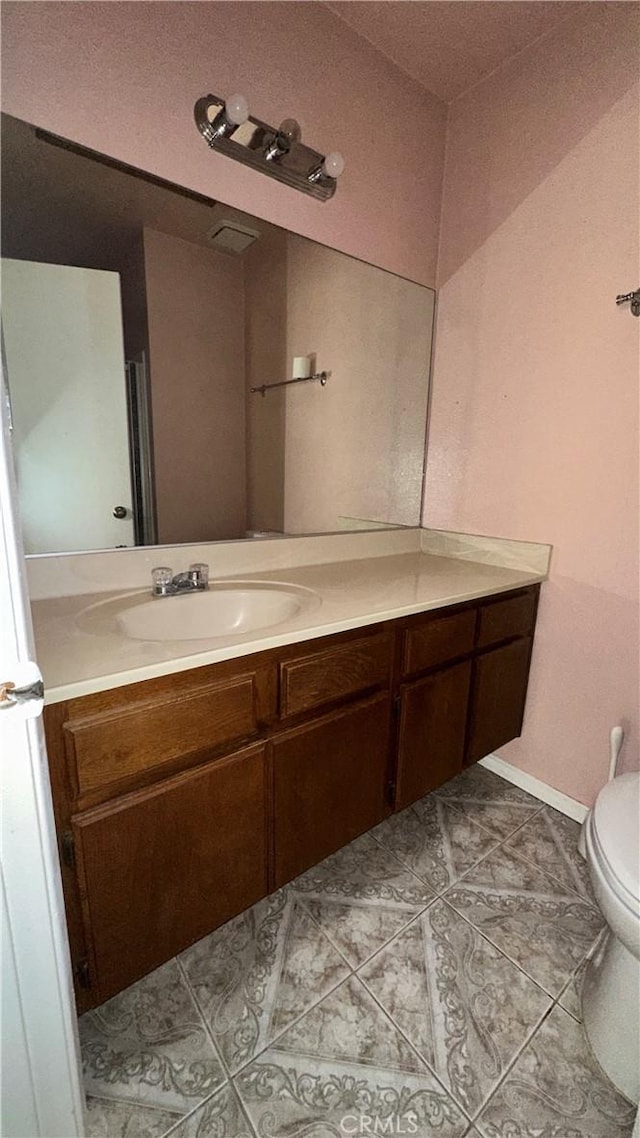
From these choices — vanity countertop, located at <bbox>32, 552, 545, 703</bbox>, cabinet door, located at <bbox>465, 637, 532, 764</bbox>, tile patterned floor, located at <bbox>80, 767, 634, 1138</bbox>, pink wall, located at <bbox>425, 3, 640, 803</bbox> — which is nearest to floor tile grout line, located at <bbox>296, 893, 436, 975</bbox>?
tile patterned floor, located at <bbox>80, 767, 634, 1138</bbox>

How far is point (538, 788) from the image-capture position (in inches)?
65.4

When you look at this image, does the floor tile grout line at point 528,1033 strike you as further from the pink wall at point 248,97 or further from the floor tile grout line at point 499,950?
the pink wall at point 248,97

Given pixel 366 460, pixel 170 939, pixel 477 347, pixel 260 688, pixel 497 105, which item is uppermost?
pixel 497 105

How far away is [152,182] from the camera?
1121 millimetres

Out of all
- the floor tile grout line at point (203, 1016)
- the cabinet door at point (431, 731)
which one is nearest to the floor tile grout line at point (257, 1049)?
the floor tile grout line at point (203, 1016)

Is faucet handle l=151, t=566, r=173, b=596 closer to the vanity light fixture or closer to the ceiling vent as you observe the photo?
the ceiling vent

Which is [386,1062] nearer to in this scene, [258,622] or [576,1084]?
[576,1084]

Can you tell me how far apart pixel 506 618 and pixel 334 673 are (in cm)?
72

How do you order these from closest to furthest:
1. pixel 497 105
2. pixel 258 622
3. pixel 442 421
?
pixel 258 622 → pixel 497 105 → pixel 442 421

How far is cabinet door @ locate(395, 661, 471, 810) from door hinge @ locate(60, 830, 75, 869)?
80 cm

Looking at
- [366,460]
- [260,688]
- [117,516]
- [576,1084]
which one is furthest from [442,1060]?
[366,460]

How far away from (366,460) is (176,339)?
798mm

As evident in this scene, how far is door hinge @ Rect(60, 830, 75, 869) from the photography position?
0.75 m

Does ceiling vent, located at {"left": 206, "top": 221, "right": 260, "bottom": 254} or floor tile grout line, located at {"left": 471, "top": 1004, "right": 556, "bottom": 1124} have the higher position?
ceiling vent, located at {"left": 206, "top": 221, "right": 260, "bottom": 254}
